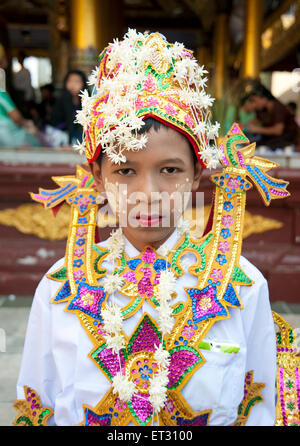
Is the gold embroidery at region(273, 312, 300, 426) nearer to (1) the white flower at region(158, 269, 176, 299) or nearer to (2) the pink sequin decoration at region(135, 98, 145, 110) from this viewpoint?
(1) the white flower at region(158, 269, 176, 299)

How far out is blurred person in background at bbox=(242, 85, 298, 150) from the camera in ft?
12.2

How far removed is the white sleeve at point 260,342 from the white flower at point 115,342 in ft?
0.91

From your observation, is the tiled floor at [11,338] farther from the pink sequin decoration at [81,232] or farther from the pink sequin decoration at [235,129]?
the pink sequin decoration at [235,129]

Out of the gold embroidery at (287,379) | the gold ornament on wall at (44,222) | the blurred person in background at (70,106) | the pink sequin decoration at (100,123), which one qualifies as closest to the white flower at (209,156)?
the pink sequin decoration at (100,123)

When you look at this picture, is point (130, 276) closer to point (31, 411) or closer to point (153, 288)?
point (153, 288)

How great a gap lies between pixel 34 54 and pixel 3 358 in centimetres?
1530

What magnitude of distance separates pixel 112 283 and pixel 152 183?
260 mm

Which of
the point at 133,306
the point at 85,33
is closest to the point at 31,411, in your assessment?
the point at 133,306

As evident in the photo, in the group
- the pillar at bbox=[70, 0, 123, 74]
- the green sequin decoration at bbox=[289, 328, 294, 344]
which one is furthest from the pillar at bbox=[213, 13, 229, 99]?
the green sequin decoration at bbox=[289, 328, 294, 344]

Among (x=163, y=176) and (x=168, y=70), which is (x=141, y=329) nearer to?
(x=163, y=176)

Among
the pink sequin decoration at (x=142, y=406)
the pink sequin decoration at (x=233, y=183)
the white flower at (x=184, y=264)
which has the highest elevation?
the pink sequin decoration at (x=233, y=183)

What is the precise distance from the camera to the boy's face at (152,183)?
0.86 m
